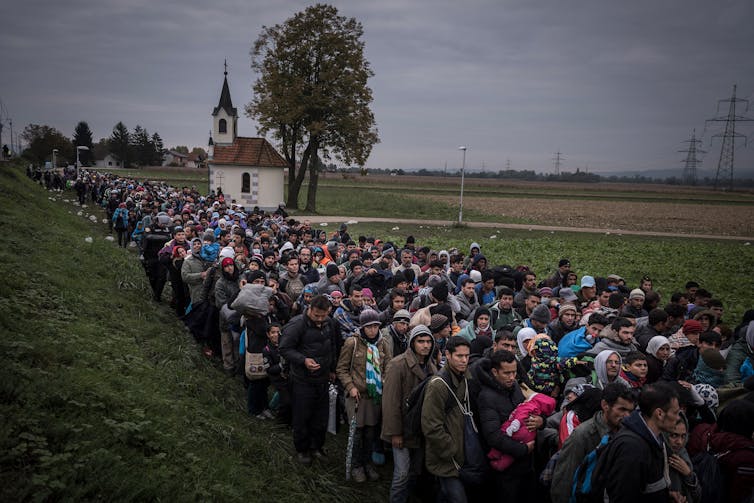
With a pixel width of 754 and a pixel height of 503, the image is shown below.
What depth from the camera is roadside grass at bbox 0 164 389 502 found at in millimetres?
3949

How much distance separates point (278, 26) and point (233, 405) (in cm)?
4108

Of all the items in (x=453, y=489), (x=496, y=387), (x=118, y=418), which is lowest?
(x=453, y=489)

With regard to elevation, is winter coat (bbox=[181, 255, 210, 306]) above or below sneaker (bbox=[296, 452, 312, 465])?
above

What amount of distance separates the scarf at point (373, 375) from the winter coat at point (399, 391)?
578 millimetres

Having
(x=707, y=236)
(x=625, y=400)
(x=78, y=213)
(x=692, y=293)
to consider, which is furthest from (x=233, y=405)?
(x=707, y=236)

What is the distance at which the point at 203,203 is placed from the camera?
939 inches

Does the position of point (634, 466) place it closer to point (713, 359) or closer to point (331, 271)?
point (713, 359)

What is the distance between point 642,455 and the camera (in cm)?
348

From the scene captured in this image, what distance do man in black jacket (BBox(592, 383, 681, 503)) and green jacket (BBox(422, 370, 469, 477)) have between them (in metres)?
1.23

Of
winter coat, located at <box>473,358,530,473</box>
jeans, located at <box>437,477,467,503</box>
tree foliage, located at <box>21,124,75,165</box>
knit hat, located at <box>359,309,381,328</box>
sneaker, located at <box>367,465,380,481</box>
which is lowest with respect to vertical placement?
sneaker, located at <box>367,465,380,481</box>

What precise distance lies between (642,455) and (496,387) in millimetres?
1326

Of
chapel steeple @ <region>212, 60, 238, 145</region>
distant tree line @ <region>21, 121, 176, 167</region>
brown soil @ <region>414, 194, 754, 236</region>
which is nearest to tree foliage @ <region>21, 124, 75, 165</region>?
distant tree line @ <region>21, 121, 176, 167</region>

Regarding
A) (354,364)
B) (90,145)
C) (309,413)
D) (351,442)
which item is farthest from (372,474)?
(90,145)

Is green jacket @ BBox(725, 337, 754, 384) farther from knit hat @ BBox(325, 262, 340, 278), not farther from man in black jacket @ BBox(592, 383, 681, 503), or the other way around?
knit hat @ BBox(325, 262, 340, 278)
